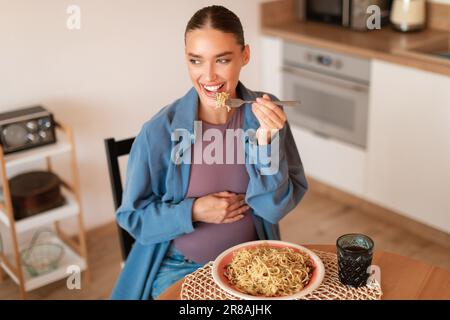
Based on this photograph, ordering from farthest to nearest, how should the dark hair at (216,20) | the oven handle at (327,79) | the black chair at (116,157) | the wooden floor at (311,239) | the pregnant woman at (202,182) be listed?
1. the oven handle at (327,79)
2. the wooden floor at (311,239)
3. the black chair at (116,157)
4. the pregnant woman at (202,182)
5. the dark hair at (216,20)

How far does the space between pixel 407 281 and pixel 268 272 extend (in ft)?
0.98

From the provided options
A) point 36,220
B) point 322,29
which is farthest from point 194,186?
point 322,29

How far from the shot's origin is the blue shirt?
149cm

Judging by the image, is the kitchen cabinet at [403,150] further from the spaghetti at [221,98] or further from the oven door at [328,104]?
the spaghetti at [221,98]

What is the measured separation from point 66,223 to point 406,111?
1.60 meters

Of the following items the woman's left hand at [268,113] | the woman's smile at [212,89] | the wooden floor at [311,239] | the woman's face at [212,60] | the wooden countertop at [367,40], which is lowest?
the wooden floor at [311,239]

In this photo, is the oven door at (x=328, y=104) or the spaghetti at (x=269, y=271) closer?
the spaghetti at (x=269, y=271)

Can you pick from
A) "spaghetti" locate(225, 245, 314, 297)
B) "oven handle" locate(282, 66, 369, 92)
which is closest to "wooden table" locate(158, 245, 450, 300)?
"spaghetti" locate(225, 245, 314, 297)

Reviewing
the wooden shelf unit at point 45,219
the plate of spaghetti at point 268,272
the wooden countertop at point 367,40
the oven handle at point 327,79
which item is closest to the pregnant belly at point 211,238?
the plate of spaghetti at point 268,272

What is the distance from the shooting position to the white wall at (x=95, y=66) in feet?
→ 8.15

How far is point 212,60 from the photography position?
137cm

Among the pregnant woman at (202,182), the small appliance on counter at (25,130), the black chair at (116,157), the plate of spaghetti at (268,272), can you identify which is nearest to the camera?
the plate of spaghetti at (268,272)

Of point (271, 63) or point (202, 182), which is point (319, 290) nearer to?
point (202, 182)

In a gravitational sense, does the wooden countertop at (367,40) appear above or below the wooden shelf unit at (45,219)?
above
